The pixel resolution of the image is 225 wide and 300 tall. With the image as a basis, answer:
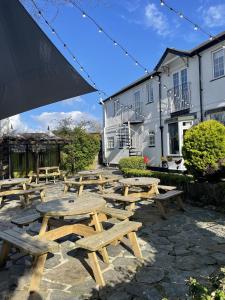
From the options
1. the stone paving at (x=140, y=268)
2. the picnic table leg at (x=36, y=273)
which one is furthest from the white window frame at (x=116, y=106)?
the picnic table leg at (x=36, y=273)

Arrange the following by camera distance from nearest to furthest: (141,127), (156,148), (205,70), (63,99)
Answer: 1. (63,99)
2. (205,70)
3. (156,148)
4. (141,127)

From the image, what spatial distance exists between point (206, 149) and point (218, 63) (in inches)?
262

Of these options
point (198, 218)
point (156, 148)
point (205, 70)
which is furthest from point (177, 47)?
point (198, 218)

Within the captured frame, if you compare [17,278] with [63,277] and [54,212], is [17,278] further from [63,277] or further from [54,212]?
[54,212]

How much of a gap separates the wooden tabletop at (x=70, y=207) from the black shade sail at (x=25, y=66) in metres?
2.28

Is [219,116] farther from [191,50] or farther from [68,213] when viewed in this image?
[68,213]

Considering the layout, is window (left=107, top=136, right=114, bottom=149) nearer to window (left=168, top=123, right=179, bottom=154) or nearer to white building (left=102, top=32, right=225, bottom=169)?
white building (left=102, top=32, right=225, bottom=169)

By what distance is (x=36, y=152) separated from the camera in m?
16.0

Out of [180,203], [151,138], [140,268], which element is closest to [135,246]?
[140,268]

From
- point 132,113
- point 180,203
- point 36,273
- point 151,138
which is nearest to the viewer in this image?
point 36,273

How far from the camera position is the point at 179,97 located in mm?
16359

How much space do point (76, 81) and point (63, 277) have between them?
8.91 feet

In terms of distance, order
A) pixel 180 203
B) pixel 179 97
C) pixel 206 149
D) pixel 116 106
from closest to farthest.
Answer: pixel 180 203, pixel 206 149, pixel 179 97, pixel 116 106

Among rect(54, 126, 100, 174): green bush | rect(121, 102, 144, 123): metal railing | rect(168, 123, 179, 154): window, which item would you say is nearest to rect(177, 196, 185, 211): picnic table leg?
rect(168, 123, 179, 154): window
